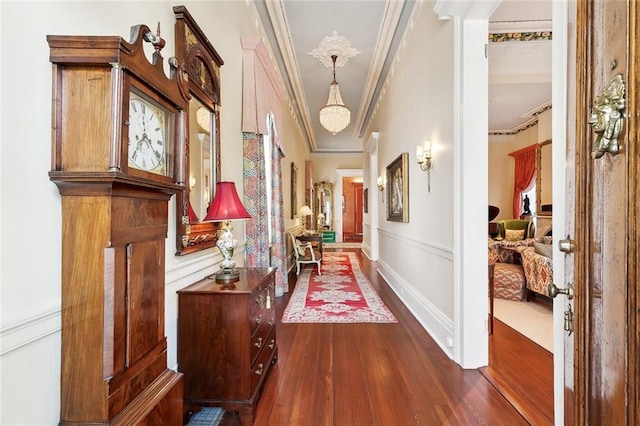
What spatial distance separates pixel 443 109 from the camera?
2.70m

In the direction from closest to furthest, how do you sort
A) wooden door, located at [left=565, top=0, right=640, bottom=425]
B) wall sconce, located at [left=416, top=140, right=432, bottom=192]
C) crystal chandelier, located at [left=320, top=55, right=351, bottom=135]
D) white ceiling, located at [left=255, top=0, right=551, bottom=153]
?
1. wooden door, located at [left=565, top=0, right=640, bottom=425]
2. wall sconce, located at [left=416, top=140, right=432, bottom=192]
3. white ceiling, located at [left=255, top=0, right=551, bottom=153]
4. crystal chandelier, located at [left=320, top=55, right=351, bottom=135]

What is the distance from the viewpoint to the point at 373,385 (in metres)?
2.09

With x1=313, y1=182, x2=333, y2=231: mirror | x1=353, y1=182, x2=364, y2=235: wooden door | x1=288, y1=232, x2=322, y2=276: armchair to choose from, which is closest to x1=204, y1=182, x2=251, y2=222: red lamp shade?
x1=288, y1=232, x2=322, y2=276: armchair

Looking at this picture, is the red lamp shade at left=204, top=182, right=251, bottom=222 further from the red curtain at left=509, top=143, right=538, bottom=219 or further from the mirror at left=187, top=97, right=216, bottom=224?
the red curtain at left=509, top=143, right=538, bottom=219

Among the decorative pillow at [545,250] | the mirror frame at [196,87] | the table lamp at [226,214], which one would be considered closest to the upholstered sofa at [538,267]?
the decorative pillow at [545,250]

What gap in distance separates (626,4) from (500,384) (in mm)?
2228

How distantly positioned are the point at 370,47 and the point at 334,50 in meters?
0.53

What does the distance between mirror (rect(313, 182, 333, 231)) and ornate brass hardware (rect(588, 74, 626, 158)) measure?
985 cm

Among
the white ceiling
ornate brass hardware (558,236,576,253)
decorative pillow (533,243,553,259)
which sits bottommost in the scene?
decorative pillow (533,243,553,259)

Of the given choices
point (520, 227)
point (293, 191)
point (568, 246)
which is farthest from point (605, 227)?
point (520, 227)

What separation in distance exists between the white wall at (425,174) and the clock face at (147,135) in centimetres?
212

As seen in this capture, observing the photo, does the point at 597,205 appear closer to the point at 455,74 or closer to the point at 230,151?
the point at 455,74

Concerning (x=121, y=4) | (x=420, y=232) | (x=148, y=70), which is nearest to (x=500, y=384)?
(x=420, y=232)

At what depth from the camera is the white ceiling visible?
357 cm
